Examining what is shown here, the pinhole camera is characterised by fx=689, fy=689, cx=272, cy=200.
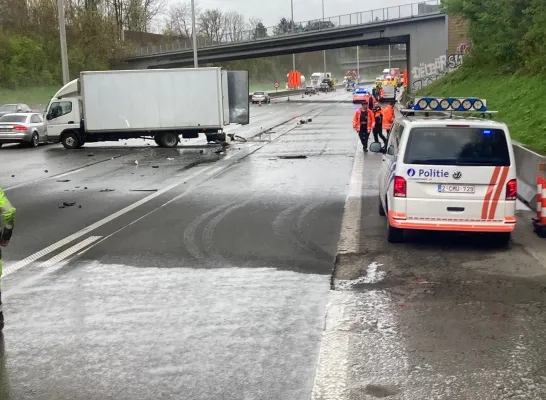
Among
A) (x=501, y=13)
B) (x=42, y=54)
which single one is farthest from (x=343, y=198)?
→ (x=42, y=54)

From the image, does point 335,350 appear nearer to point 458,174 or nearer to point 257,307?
point 257,307

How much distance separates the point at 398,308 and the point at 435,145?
10.2ft

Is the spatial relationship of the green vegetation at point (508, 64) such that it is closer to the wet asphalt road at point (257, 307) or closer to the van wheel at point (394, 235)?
the van wheel at point (394, 235)

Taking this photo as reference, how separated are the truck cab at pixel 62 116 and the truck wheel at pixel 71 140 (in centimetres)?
21

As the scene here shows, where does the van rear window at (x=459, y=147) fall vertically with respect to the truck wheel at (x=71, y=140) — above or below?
above

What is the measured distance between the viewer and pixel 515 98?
23812 mm

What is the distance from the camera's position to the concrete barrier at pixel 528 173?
40.5 ft

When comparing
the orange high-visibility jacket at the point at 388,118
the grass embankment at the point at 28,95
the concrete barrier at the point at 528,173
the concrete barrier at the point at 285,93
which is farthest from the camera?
the concrete barrier at the point at 285,93

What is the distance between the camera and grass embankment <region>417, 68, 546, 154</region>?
709 inches

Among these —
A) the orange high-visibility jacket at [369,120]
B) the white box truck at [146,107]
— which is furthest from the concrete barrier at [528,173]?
the white box truck at [146,107]

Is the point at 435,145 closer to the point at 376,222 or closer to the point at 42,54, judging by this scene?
the point at 376,222

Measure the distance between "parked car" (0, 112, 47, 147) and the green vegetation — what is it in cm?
1859

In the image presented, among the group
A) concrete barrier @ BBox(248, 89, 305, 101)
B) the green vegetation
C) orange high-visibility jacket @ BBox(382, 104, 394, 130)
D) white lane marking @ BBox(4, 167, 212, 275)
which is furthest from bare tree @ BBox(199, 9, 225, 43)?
white lane marking @ BBox(4, 167, 212, 275)

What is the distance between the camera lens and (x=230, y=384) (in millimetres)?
4957
